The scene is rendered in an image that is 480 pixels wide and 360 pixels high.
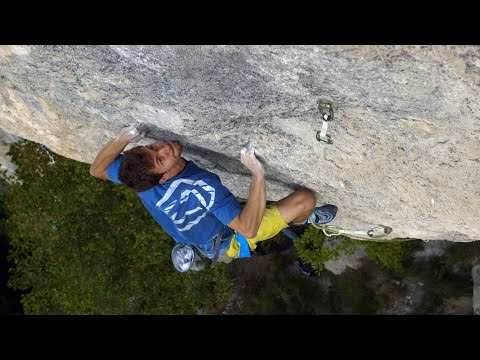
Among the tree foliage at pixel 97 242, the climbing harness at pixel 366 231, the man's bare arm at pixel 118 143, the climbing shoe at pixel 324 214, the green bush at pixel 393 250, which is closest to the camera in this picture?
the man's bare arm at pixel 118 143

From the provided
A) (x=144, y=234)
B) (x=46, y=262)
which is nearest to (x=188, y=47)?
(x=144, y=234)

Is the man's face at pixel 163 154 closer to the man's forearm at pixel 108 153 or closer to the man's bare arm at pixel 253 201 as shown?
the man's forearm at pixel 108 153

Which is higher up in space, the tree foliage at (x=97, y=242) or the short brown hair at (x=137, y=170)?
the short brown hair at (x=137, y=170)

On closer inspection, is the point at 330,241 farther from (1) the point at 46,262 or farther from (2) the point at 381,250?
(1) the point at 46,262

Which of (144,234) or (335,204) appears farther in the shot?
(144,234)

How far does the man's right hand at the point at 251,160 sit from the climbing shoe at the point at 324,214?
3.69 feet

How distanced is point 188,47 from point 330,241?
18.1ft

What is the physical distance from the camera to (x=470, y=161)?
3.64m

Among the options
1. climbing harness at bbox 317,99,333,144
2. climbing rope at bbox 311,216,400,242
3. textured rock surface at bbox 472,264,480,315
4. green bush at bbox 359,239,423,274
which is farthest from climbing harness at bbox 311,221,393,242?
textured rock surface at bbox 472,264,480,315

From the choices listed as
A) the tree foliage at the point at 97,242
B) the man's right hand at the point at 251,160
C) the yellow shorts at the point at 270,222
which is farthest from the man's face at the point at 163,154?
the tree foliage at the point at 97,242

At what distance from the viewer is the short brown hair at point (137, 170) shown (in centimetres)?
412

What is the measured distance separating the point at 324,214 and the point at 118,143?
2071mm

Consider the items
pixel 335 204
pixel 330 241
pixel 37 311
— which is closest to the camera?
pixel 335 204

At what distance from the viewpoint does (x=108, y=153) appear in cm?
439
